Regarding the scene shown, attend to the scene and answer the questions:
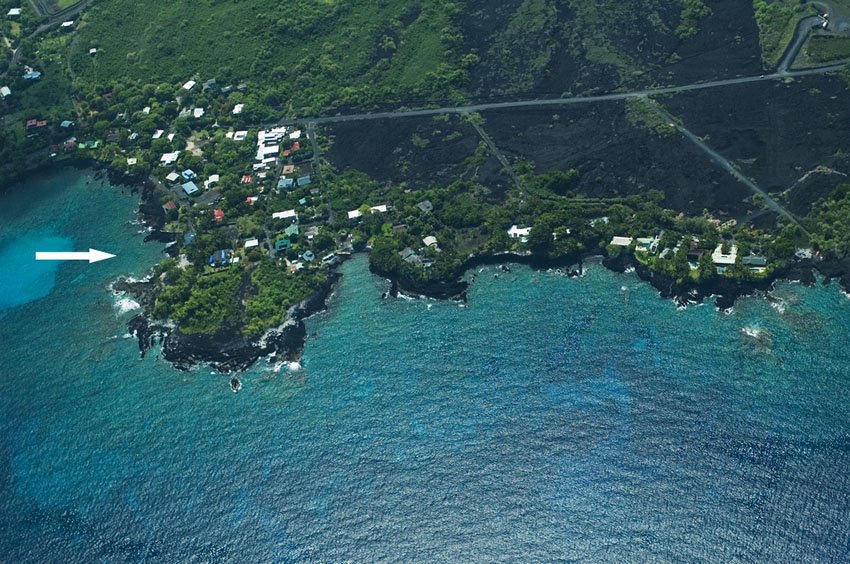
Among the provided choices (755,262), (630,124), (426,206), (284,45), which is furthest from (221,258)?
(755,262)

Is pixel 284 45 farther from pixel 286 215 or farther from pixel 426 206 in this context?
pixel 426 206

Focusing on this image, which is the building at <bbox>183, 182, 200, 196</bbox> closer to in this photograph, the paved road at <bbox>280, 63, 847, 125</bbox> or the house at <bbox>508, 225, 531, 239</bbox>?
the paved road at <bbox>280, 63, 847, 125</bbox>

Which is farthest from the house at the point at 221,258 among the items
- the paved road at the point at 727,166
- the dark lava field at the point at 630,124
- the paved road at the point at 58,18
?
the paved road at the point at 58,18

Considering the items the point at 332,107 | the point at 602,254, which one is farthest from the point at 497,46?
the point at 602,254

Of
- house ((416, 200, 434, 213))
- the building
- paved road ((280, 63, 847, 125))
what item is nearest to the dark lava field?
paved road ((280, 63, 847, 125))

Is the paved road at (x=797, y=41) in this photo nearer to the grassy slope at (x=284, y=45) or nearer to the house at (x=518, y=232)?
the house at (x=518, y=232)

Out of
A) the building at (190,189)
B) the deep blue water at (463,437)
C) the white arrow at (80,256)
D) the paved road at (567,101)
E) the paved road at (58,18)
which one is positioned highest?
the paved road at (58,18)

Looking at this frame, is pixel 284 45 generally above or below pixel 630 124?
above

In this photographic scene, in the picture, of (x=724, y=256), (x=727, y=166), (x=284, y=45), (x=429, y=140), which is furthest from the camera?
(x=284, y=45)

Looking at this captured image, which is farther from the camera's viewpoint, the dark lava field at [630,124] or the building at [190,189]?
the building at [190,189]
